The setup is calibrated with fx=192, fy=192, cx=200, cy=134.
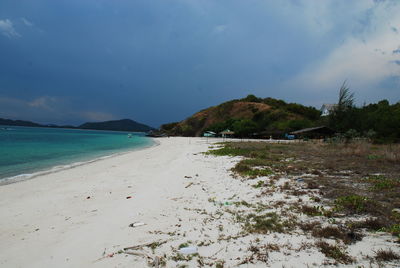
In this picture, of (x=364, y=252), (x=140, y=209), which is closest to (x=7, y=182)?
(x=140, y=209)

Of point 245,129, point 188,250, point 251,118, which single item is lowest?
point 188,250

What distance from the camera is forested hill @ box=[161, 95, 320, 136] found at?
62969 mm

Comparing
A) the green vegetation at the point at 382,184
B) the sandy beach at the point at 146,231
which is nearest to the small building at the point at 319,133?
the green vegetation at the point at 382,184

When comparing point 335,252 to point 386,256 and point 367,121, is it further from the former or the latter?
point 367,121

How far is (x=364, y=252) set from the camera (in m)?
2.97

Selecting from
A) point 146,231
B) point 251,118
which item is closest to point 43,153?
point 146,231

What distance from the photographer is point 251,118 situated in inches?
3447

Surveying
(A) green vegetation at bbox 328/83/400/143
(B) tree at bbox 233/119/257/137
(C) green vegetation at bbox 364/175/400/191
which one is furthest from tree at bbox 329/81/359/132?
(C) green vegetation at bbox 364/175/400/191

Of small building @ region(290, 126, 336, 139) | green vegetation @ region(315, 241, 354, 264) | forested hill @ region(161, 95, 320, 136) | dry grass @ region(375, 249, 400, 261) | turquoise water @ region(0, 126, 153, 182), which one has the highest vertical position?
forested hill @ region(161, 95, 320, 136)

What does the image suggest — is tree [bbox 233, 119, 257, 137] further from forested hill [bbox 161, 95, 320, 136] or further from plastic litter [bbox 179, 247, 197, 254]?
plastic litter [bbox 179, 247, 197, 254]

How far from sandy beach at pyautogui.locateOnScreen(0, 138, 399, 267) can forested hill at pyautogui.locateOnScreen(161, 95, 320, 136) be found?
57.6 meters

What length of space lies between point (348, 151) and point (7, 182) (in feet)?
73.1

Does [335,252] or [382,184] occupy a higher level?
[382,184]

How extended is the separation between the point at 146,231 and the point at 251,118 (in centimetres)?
8745
